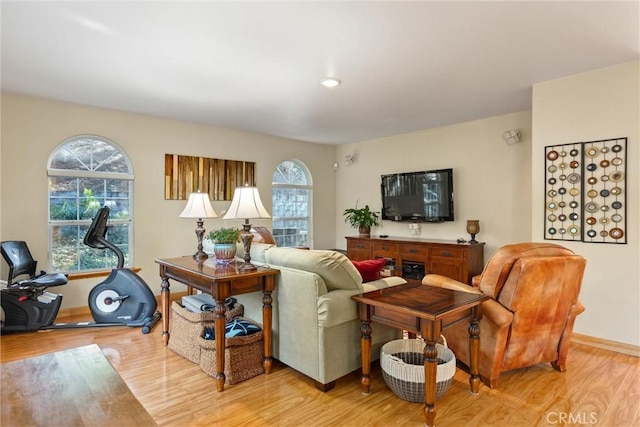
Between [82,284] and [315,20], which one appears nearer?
[315,20]

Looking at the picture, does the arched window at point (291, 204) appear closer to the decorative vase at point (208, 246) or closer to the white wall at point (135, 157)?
the white wall at point (135, 157)

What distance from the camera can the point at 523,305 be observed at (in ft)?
7.79

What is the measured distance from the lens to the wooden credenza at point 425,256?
14.9ft

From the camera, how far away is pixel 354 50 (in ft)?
9.00

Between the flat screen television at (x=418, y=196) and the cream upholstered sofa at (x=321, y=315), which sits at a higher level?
the flat screen television at (x=418, y=196)

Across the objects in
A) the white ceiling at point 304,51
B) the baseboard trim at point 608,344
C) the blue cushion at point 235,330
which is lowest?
the baseboard trim at point 608,344

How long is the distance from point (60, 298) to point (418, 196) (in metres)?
4.68

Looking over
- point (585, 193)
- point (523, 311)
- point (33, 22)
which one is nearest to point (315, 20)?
point (33, 22)

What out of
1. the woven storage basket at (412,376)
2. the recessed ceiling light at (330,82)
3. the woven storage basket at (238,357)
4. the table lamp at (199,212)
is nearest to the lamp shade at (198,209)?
the table lamp at (199,212)

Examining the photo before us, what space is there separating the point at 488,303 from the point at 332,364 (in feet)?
3.71

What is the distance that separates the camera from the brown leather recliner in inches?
92.3

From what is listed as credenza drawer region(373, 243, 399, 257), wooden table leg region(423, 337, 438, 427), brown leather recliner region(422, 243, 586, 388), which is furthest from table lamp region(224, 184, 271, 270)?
credenza drawer region(373, 243, 399, 257)

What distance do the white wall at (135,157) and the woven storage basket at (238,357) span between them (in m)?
2.46

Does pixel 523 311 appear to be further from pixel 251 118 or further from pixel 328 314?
pixel 251 118
